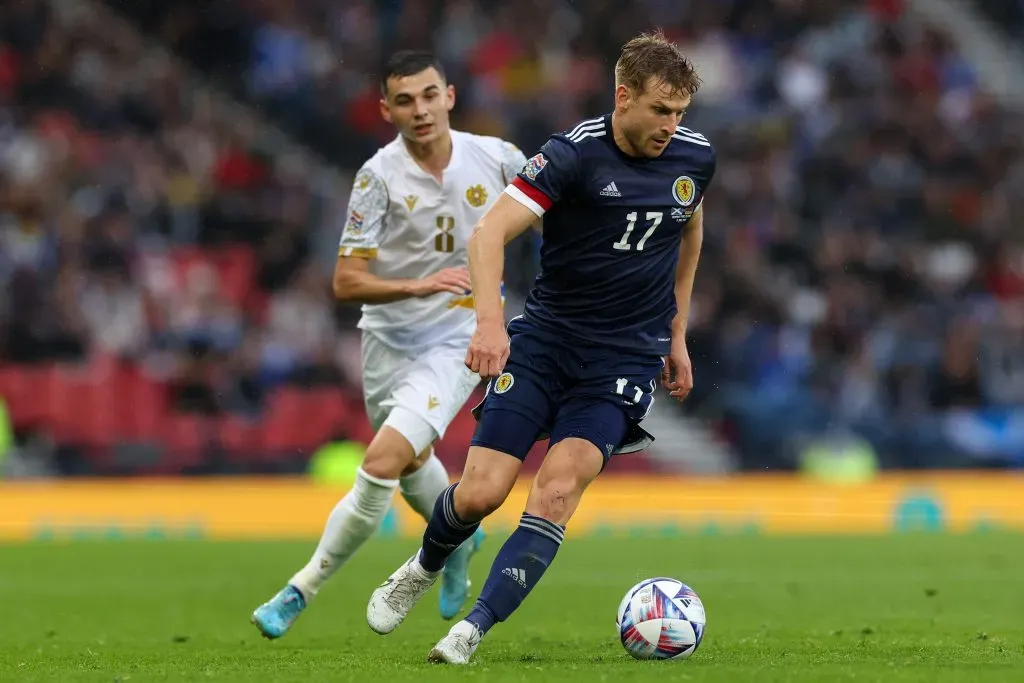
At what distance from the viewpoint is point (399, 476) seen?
27.4ft

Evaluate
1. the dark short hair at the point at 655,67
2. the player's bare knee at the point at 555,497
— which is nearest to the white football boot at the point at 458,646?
the player's bare knee at the point at 555,497

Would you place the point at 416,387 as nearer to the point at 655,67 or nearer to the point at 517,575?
the point at 517,575

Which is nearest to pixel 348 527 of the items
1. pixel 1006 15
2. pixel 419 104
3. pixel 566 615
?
pixel 566 615

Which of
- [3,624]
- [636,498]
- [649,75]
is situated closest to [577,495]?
[649,75]

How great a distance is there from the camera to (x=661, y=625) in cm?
664

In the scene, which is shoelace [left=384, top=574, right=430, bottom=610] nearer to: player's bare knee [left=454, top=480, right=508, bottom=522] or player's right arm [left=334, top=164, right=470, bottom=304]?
player's bare knee [left=454, top=480, right=508, bottom=522]

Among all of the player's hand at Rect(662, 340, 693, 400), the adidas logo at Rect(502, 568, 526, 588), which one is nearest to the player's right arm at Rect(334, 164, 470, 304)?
the player's hand at Rect(662, 340, 693, 400)

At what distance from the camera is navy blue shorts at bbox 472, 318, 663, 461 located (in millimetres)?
6789

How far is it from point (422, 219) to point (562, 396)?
1879 millimetres

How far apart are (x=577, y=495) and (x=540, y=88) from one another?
1646 centimetres

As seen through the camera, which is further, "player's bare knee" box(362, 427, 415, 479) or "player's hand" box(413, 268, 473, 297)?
"player's bare knee" box(362, 427, 415, 479)

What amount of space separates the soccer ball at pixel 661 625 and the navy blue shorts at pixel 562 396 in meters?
0.63

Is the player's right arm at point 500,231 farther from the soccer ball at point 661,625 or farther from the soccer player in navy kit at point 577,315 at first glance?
the soccer ball at point 661,625

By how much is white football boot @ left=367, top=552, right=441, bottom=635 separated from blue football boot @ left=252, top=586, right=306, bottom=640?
806mm
